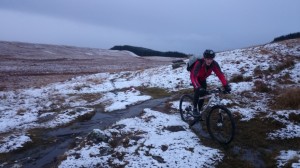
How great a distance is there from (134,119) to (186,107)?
2.53 metres

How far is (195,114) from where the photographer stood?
38.0 ft

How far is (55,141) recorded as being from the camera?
12.1 metres

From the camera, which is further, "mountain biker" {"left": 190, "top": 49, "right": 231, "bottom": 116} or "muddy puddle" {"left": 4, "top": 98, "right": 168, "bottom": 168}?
"mountain biker" {"left": 190, "top": 49, "right": 231, "bottom": 116}

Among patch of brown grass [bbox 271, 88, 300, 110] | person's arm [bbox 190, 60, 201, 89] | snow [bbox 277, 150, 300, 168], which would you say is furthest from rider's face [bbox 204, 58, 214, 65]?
patch of brown grass [bbox 271, 88, 300, 110]

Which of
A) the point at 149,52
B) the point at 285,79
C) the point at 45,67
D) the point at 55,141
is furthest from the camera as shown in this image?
the point at 149,52

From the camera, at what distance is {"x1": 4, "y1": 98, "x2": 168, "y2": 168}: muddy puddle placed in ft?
33.1

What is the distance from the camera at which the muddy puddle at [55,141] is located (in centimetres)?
1008

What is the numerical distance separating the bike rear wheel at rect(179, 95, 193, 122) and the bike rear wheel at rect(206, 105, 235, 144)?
177 centimetres

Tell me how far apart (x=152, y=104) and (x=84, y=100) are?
5.34 m

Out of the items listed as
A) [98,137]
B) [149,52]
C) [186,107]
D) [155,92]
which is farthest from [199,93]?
[149,52]

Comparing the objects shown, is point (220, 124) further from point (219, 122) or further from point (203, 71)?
point (203, 71)

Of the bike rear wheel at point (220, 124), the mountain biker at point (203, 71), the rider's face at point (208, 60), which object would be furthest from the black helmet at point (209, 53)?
the bike rear wheel at point (220, 124)

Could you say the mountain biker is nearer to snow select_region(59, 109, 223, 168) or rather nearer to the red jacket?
the red jacket

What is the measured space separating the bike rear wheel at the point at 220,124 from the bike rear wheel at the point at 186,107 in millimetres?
1766
